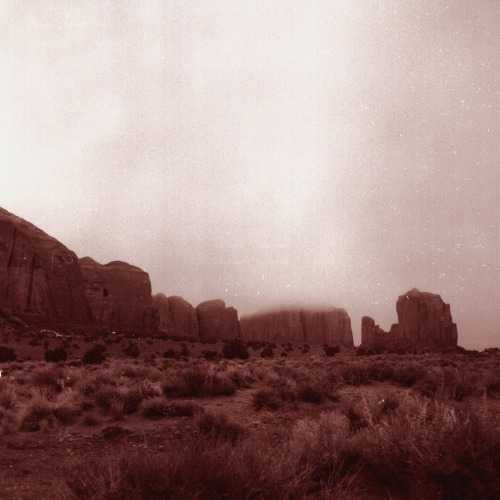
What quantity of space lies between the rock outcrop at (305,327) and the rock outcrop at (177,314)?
2352cm

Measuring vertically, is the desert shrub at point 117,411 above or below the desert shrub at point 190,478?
below

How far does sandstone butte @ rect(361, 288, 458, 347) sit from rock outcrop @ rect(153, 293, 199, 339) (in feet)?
160

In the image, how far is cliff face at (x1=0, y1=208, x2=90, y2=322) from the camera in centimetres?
7150

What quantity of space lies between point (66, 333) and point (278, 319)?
86.6 metres

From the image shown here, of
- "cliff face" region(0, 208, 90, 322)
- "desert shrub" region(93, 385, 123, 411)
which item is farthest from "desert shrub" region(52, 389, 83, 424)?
"cliff face" region(0, 208, 90, 322)

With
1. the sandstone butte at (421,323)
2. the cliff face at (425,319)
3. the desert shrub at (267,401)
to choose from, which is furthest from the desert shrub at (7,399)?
the cliff face at (425,319)

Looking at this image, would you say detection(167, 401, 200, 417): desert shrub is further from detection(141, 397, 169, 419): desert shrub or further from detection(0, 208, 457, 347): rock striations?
detection(0, 208, 457, 347): rock striations

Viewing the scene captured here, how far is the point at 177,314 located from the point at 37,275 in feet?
147

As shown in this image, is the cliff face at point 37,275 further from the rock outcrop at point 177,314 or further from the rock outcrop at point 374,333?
the rock outcrop at point 374,333

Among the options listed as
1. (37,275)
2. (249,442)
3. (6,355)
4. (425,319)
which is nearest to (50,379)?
(249,442)

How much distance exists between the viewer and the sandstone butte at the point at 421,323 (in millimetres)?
92444

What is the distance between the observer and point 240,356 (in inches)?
1569

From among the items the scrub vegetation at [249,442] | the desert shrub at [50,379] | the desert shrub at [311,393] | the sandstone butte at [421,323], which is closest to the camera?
the scrub vegetation at [249,442]

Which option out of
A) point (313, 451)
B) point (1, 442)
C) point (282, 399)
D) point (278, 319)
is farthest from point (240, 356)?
point (278, 319)
